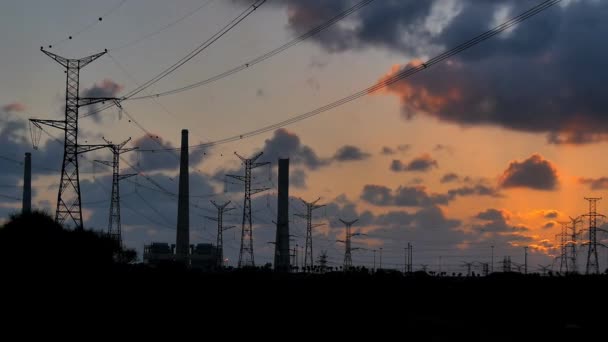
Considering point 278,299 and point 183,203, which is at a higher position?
point 183,203

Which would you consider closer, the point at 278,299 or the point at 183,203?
the point at 278,299

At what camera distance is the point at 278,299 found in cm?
8125

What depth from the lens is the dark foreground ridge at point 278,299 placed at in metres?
57.9

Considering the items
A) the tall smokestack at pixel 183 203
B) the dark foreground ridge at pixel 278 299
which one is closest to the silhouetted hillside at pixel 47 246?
the dark foreground ridge at pixel 278 299

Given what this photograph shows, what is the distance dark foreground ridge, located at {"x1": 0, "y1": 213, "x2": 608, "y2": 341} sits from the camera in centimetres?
5788

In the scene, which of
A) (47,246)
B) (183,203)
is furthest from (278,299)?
(183,203)

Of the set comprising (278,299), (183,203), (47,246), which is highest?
(183,203)

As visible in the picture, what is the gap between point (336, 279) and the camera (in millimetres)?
123250

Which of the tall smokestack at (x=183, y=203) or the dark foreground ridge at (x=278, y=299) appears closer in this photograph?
the dark foreground ridge at (x=278, y=299)

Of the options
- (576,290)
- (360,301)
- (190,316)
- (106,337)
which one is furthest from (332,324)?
(576,290)

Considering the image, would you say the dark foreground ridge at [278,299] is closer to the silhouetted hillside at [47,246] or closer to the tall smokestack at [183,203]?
the silhouetted hillside at [47,246]

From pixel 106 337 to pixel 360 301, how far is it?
140 ft

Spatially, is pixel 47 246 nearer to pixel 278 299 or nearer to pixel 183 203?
pixel 278 299

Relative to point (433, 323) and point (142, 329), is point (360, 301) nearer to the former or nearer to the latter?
point (433, 323)
